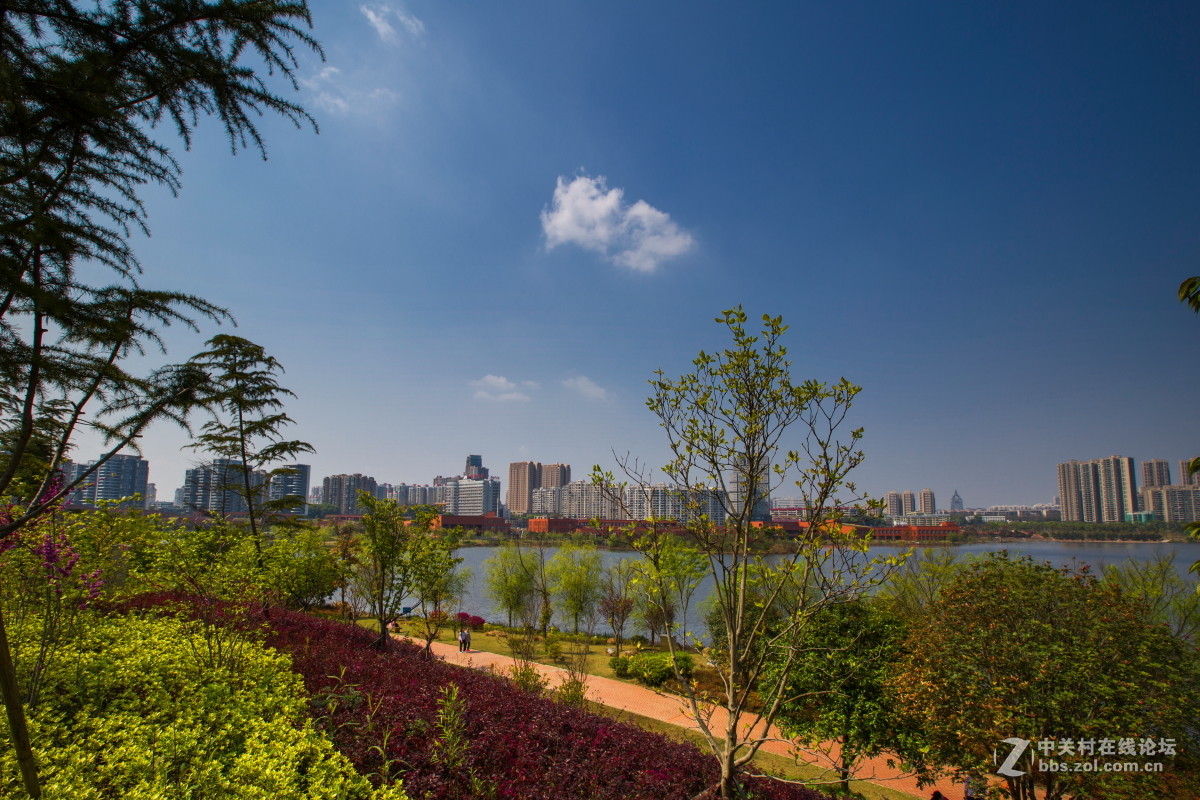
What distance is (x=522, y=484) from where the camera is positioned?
160m

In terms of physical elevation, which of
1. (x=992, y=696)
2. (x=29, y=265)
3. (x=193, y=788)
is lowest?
(x=992, y=696)

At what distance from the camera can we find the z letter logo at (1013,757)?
610cm

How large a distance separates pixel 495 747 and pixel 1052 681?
20.8 feet

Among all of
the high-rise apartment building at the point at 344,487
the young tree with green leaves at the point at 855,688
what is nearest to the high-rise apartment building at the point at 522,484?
the high-rise apartment building at the point at 344,487

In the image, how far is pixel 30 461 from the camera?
4473 millimetres

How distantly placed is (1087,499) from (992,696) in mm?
120755

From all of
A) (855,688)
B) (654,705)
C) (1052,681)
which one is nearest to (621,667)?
(654,705)

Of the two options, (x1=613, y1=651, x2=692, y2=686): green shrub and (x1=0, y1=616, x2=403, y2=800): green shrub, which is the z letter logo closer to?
(x1=0, y1=616, x2=403, y2=800): green shrub

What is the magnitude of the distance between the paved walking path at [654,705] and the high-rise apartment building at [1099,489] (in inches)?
4307

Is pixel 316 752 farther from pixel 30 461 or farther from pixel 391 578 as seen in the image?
pixel 391 578

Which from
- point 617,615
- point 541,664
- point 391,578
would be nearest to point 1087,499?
point 617,615

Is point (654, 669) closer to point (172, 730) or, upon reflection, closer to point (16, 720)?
point (172, 730)

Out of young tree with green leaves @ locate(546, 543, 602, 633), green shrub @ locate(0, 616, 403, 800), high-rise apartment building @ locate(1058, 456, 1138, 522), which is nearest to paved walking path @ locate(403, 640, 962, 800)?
green shrub @ locate(0, 616, 403, 800)

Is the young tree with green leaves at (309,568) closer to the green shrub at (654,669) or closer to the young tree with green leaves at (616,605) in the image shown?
the green shrub at (654,669)
